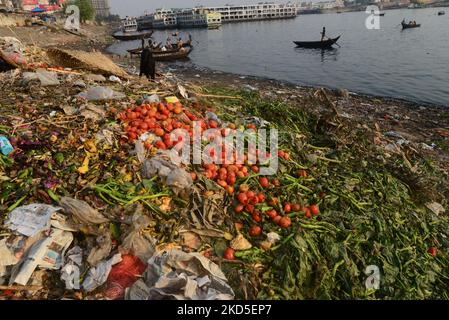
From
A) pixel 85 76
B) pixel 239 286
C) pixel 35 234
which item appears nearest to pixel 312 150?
pixel 239 286

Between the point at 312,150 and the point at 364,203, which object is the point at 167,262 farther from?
the point at 312,150

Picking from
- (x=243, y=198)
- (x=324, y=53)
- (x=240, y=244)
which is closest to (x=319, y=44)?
(x=324, y=53)

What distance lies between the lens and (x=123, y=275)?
3.34m

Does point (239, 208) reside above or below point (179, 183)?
below

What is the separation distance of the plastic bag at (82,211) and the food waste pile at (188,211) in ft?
0.04

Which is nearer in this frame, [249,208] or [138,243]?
[138,243]

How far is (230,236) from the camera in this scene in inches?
155

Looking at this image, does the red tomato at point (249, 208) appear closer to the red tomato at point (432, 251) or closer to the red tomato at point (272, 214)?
the red tomato at point (272, 214)

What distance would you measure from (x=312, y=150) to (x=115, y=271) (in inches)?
167

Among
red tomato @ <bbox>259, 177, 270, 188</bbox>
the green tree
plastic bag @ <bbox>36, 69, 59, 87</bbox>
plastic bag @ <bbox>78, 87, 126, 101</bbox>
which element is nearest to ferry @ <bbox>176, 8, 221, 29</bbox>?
the green tree

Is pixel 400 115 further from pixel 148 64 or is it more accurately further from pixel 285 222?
pixel 285 222

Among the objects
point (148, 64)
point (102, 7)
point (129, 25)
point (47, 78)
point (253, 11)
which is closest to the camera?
point (47, 78)

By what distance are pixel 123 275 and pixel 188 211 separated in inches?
45.1
